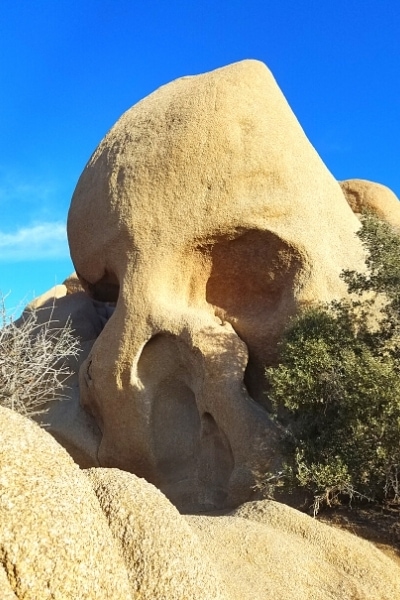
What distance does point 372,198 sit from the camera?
46.9 feet

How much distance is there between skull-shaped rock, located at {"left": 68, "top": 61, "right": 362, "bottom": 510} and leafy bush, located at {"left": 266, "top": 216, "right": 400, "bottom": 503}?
1120 millimetres

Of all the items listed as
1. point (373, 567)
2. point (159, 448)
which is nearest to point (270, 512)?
point (373, 567)

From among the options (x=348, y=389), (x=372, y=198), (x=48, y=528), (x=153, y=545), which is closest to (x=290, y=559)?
(x=153, y=545)

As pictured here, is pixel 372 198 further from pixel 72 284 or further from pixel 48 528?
pixel 48 528

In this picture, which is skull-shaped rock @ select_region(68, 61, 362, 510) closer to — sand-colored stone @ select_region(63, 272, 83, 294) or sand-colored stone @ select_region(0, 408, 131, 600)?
sand-colored stone @ select_region(0, 408, 131, 600)

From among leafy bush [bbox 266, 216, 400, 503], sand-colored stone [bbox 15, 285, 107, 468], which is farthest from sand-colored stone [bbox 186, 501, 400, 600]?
sand-colored stone [bbox 15, 285, 107, 468]

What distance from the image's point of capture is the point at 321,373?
7.46 metres

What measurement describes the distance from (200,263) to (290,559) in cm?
568

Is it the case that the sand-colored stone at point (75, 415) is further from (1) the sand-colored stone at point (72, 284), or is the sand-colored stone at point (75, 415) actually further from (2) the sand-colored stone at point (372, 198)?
(2) the sand-colored stone at point (372, 198)

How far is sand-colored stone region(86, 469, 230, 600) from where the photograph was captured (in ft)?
10.1

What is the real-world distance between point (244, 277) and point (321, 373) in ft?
9.89

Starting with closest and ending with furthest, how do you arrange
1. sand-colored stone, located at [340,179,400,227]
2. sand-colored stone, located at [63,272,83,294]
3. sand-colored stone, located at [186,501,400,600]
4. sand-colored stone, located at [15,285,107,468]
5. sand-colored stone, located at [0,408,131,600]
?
sand-colored stone, located at [0,408,131,600] < sand-colored stone, located at [186,501,400,600] < sand-colored stone, located at [15,285,107,468] < sand-colored stone, located at [340,179,400,227] < sand-colored stone, located at [63,272,83,294]

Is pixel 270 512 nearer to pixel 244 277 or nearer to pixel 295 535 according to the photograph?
pixel 295 535

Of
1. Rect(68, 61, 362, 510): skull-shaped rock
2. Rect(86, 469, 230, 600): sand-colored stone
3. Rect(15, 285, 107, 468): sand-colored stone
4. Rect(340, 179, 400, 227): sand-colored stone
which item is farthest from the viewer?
Rect(340, 179, 400, 227): sand-colored stone
